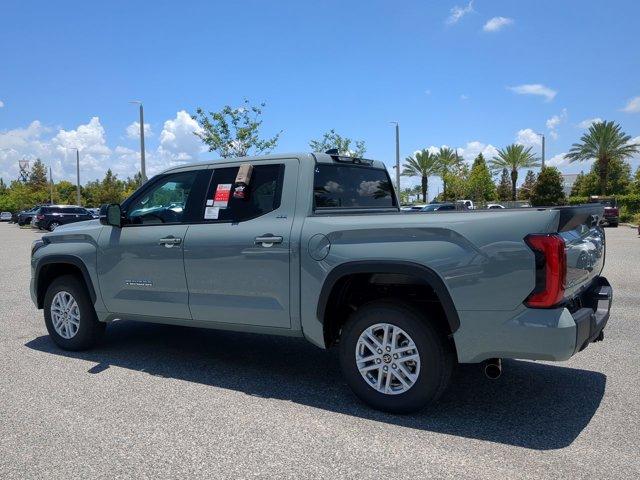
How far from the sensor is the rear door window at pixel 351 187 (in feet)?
15.4

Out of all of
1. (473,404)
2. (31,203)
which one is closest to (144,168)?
(473,404)

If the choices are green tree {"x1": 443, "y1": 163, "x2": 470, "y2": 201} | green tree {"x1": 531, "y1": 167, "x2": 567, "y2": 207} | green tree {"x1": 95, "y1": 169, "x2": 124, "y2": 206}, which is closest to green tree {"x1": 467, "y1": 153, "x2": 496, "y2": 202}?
green tree {"x1": 443, "y1": 163, "x2": 470, "y2": 201}

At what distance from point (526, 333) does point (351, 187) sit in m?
2.19

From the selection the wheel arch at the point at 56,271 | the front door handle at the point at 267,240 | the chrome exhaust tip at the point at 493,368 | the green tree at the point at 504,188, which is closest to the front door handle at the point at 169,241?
the front door handle at the point at 267,240

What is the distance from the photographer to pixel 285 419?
12.9 feet

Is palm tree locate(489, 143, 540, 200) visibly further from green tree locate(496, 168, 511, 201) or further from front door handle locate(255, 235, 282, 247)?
front door handle locate(255, 235, 282, 247)

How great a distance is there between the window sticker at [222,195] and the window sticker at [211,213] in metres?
0.04

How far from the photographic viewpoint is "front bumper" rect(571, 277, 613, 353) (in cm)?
353

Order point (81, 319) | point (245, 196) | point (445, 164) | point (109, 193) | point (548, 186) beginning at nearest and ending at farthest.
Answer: point (245, 196), point (81, 319), point (548, 186), point (445, 164), point (109, 193)

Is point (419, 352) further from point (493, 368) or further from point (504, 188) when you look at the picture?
point (504, 188)

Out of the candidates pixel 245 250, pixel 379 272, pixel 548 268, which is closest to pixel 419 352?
pixel 379 272

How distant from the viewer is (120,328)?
699 cm

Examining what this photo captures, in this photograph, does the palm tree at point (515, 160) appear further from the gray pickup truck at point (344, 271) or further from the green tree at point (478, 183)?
the gray pickup truck at point (344, 271)

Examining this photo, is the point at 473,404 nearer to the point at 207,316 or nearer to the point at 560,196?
the point at 207,316
